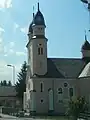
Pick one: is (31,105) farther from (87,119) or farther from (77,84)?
(87,119)

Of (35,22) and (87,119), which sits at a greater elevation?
(35,22)

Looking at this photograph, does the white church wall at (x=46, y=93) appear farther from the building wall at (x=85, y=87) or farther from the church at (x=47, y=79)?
the building wall at (x=85, y=87)

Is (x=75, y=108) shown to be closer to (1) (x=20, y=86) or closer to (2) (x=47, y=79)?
(2) (x=47, y=79)

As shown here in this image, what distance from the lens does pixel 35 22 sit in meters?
81.9

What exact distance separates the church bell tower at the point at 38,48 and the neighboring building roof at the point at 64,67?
5.31 ft

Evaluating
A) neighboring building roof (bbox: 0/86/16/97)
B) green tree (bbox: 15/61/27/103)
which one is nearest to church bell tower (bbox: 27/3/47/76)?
green tree (bbox: 15/61/27/103)

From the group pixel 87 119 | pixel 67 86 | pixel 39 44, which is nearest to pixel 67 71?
pixel 67 86

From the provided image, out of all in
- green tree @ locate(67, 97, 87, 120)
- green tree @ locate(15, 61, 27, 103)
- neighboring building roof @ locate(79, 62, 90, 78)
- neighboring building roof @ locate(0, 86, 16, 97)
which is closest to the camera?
green tree @ locate(67, 97, 87, 120)

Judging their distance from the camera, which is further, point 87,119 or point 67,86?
point 67,86

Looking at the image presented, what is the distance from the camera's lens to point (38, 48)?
8100 centimetres

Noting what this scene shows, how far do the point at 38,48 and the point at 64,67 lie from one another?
7.92m

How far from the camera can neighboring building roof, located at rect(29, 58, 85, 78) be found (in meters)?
80.4

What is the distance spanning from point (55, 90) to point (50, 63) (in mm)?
6800

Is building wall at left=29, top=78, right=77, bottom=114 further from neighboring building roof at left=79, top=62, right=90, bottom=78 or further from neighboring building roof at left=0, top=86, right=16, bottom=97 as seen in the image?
neighboring building roof at left=0, top=86, right=16, bottom=97
